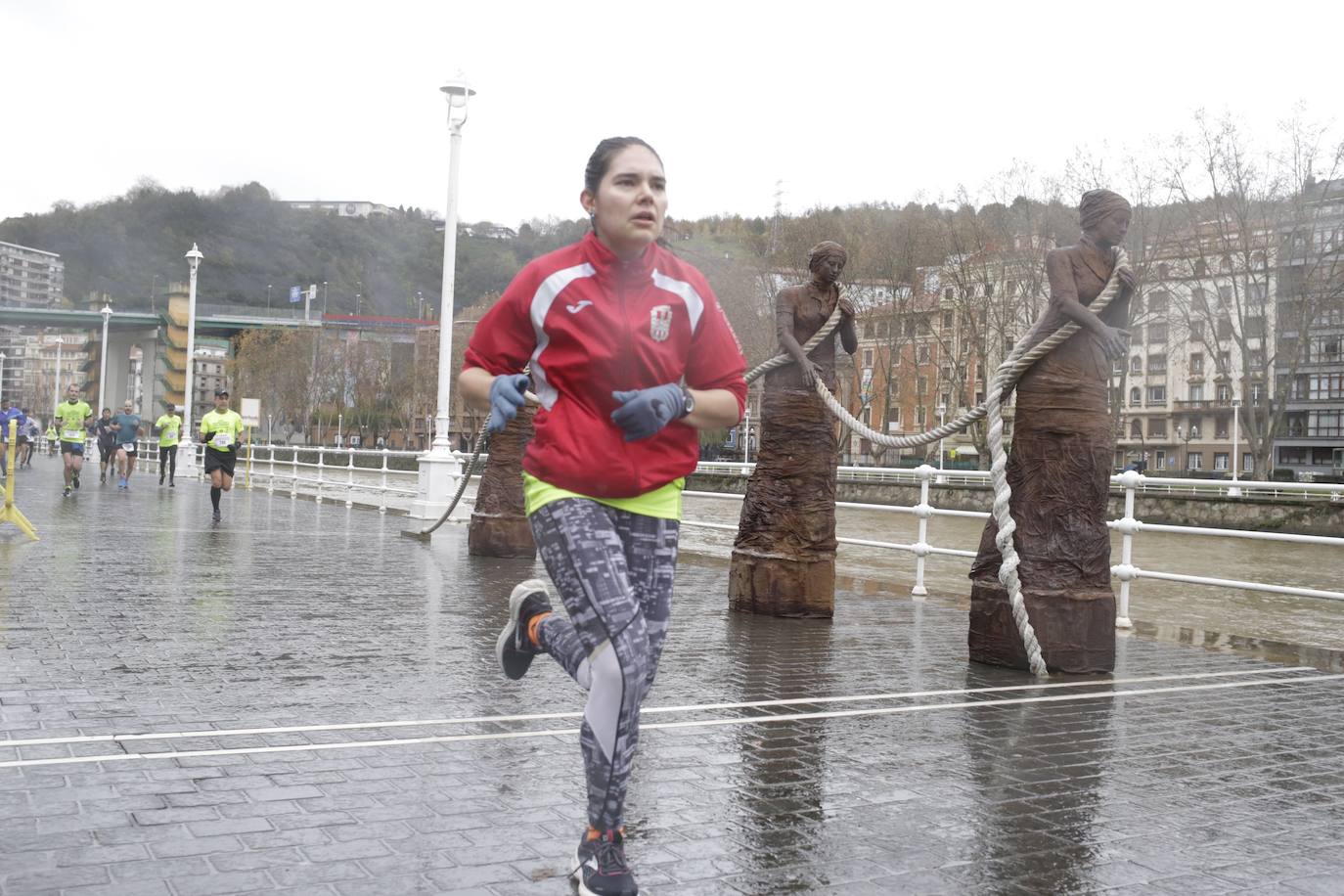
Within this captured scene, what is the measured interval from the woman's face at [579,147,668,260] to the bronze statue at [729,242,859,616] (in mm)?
5443

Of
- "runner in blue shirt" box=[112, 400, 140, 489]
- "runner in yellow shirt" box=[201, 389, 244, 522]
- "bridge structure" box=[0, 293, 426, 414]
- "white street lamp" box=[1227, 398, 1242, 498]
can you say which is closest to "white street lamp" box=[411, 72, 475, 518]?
"runner in yellow shirt" box=[201, 389, 244, 522]

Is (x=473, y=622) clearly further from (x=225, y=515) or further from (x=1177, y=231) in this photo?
(x=1177, y=231)

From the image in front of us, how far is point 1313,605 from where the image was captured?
1984 cm

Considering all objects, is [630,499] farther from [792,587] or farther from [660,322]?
[792,587]

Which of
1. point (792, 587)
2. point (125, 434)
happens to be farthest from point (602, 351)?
point (125, 434)

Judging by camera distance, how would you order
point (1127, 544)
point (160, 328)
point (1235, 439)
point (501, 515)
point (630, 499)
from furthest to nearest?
point (160, 328) < point (1235, 439) < point (501, 515) < point (1127, 544) < point (630, 499)

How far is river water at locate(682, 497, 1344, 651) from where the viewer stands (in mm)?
14430

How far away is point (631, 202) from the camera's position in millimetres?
3412

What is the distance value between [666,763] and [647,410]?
1.97 m

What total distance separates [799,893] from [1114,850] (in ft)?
3.58

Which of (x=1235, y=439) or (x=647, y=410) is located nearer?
(x=647, y=410)

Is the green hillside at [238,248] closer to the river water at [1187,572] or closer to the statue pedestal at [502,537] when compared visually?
the river water at [1187,572]

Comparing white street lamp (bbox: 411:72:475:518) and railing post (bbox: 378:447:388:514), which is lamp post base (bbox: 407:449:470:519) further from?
railing post (bbox: 378:447:388:514)

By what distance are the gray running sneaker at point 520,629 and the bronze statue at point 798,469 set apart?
508cm
